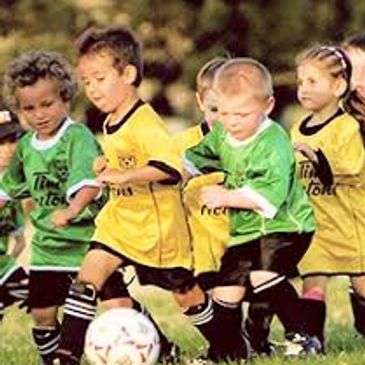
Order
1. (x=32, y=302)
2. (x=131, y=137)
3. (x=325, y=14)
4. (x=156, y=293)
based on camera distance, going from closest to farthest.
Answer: (x=131, y=137) < (x=32, y=302) < (x=156, y=293) < (x=325, y=14)

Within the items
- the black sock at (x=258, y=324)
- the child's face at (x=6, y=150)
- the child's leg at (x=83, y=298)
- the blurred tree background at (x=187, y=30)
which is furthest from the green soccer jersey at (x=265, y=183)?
the blurred tree background at (x=187, y=30)

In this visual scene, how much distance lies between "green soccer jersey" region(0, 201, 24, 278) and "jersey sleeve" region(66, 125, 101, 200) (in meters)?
1.06

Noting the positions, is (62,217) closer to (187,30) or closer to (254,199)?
(254,199)

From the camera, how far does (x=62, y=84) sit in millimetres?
10766

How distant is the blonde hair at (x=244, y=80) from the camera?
32.5ft

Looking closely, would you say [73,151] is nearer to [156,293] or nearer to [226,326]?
Answer: [226,326]

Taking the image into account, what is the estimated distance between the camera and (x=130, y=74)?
10250mm

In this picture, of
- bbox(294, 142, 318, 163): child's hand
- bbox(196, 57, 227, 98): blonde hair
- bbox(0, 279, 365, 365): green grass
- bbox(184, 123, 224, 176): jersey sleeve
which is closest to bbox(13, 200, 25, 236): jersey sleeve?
bbox(0, 279, 365, 365): green grass

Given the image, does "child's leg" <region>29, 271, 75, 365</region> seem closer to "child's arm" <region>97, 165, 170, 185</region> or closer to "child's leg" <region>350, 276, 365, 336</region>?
"child's arm" <region>97, 165, 170, 185</region>

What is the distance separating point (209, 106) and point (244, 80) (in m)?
1.00

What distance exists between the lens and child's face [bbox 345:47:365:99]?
36.2ft

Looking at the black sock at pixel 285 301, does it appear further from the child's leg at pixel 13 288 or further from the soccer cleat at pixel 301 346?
the child's leg at pixel 13 288

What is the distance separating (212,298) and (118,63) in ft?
4.64

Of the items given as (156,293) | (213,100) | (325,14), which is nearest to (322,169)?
(213,100)
